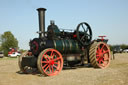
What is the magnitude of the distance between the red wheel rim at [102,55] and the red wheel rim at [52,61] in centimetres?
276

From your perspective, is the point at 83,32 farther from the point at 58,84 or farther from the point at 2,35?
the point at 2,35

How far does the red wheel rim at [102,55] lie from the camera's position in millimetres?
10279

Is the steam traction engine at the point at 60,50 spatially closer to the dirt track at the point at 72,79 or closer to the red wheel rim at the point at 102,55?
the red wheel rim at the point at 102,55

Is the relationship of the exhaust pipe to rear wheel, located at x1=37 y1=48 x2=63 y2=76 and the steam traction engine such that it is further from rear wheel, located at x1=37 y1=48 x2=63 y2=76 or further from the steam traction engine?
rear wheel, located at x1=37 y1=48 x2=63 y2=76

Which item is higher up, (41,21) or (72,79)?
(41,21)

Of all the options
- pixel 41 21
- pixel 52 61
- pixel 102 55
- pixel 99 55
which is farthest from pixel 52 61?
pixel 102 55

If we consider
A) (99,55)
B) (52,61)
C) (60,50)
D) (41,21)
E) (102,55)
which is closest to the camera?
(52,61)

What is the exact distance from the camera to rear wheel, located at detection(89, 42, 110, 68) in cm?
970

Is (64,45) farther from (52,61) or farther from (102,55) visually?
(102,55)

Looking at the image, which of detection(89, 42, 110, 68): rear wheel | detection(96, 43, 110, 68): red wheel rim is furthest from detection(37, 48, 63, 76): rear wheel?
detection(96, 43, 110, 68): red wheel rim

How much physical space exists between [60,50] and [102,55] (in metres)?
2.80

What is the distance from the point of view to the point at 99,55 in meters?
10.2

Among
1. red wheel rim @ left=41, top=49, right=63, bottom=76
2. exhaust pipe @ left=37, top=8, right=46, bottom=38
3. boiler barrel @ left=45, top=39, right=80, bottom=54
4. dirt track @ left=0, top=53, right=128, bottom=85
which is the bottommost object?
dirt track @ left=0, top=53, right=128, bottom=85

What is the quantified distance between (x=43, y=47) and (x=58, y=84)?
305 centimetres
